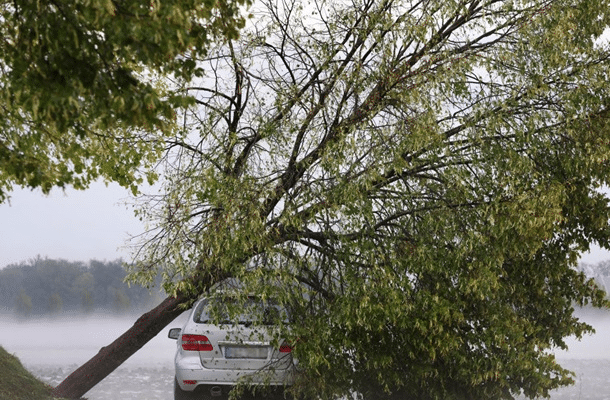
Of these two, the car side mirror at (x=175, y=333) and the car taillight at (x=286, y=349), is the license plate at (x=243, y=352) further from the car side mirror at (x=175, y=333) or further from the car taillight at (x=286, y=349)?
the car side mirror at (x=175, y=333)

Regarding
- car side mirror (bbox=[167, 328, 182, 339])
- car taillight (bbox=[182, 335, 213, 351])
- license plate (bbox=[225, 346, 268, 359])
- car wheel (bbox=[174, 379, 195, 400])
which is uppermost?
car side mirror (bbox=[167, 328, 182, 339])

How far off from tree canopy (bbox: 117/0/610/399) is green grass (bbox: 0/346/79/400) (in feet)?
12.6

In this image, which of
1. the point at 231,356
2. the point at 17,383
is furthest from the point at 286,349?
the point at 17,383

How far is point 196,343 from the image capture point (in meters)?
11.1

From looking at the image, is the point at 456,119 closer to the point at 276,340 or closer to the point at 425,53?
the point at 425,53

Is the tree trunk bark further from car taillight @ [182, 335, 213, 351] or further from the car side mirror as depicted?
car taillight @ [182, 335, 213, 351]

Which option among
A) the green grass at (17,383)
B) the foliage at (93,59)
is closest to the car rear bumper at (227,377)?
the green grass at (17,383)

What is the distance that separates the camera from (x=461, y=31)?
11.9m

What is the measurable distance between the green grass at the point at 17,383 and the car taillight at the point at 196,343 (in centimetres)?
389

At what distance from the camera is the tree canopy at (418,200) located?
10.4 meters

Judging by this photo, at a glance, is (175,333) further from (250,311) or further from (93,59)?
(93,59)

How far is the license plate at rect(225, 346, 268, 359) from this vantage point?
11.2 m

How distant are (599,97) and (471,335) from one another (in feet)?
13.9

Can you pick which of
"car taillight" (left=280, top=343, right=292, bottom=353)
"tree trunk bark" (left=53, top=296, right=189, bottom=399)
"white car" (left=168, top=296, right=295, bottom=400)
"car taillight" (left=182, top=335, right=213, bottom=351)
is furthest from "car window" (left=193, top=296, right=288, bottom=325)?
"tree trunk bark" (left=53, top=296, right=189, bottom=399)
